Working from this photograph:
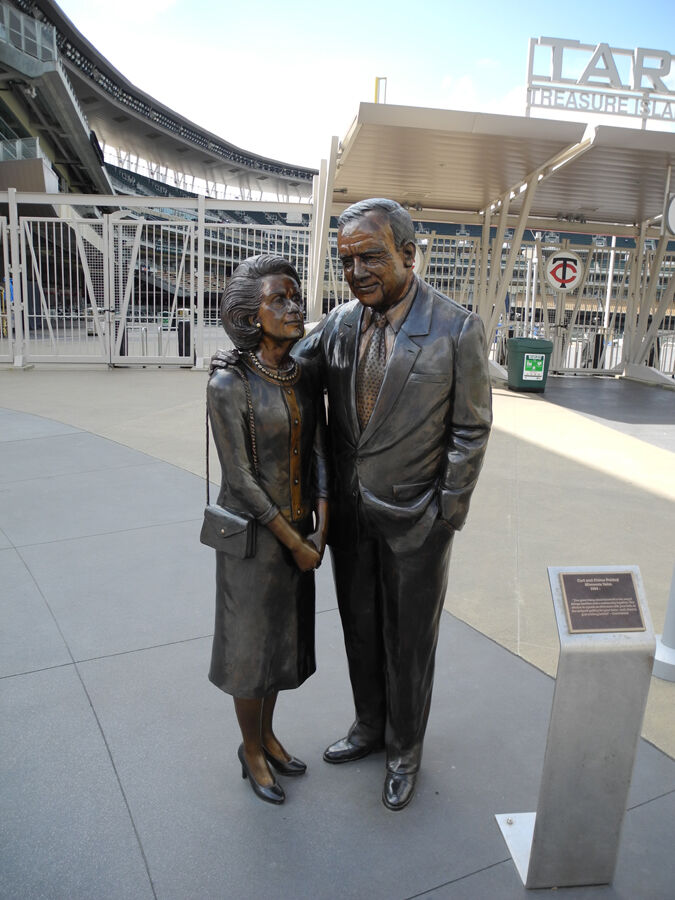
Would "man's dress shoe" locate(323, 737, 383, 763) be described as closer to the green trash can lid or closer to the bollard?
the bollard

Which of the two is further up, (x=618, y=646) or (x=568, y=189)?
(x=568, y=189)

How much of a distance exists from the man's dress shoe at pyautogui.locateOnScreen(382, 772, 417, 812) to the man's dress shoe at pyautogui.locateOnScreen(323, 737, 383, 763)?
7.5 inches

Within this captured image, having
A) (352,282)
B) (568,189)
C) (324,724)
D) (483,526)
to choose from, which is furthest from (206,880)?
(568,189)

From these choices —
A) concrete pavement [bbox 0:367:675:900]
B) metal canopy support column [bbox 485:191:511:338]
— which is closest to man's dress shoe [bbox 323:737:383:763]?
concrete pavement [bbox 0:367:675:900]

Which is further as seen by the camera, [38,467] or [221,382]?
[38,467]

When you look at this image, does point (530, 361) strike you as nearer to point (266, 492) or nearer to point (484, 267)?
point (484, 267)

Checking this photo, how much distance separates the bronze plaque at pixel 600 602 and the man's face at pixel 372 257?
974mm

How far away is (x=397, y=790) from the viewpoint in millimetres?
2238

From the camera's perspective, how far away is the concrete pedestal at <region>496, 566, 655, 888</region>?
1.78m

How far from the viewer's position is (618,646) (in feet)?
5.81

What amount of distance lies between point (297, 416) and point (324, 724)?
137 cm

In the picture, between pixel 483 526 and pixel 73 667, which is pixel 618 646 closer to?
pixel 73 667

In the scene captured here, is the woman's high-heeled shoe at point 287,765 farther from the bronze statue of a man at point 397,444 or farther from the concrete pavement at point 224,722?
the bronze statue of a man at point 397,444

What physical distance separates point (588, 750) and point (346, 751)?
3.12 ft
